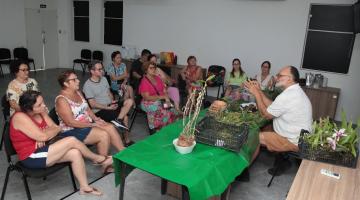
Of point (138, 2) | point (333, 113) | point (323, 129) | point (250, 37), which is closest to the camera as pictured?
point (323, 129)

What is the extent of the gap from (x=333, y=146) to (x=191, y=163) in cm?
108

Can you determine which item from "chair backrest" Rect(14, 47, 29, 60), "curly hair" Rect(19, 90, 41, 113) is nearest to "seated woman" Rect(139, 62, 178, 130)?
"curly hair" Rect(19, 90, 41, 113)

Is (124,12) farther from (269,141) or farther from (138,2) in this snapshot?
(269,141)

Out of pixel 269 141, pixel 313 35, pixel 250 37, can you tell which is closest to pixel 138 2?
pixel 250 37

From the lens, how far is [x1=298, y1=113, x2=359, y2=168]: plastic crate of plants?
2270 millimetres

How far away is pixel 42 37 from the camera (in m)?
9.30

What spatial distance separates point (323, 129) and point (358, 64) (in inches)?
161

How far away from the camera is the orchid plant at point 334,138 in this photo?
2.27 metres

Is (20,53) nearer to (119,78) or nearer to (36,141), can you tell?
(119,78)

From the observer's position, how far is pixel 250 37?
675cm

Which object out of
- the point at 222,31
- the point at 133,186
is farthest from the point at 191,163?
the point at 222,31

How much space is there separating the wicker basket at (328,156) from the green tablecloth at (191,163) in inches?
19.2

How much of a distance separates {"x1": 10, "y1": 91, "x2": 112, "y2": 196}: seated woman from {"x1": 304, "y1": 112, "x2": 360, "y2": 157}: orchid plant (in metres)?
2.10

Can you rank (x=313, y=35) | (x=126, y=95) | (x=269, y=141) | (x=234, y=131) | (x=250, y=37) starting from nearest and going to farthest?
1. (x=234, y=131)
2. (x=269, y=141)
3. (x=126, y=95)
4. (x=313, y=35)
5. (x=250, y=37)
